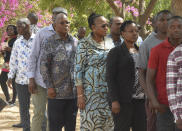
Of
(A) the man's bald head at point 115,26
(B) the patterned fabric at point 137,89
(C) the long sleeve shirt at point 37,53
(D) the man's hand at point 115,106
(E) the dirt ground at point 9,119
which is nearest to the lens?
(D) the man's hand at point 115,106

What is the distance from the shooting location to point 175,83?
374cm

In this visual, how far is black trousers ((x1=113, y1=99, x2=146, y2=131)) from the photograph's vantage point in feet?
15.4

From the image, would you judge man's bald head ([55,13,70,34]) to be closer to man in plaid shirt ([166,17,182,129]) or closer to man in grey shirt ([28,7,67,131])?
man in grey shirt ([28,7,67,131])

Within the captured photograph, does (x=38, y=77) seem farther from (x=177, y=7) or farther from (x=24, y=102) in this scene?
(x=177, y=7)

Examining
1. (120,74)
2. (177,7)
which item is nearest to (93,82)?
(120,74)

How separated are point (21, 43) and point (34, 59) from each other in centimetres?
75

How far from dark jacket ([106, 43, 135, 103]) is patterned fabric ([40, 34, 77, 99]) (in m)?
0.77

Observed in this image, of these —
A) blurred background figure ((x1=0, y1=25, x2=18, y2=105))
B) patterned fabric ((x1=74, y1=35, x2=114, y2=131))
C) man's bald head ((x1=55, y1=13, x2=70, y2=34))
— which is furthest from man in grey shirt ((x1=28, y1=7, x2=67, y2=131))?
blurred background figure ((x1=0, y1=25, x2=18, y2=105))

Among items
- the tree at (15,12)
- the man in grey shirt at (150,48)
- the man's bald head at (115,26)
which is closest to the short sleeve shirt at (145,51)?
the man in grey shirt at (150,48)

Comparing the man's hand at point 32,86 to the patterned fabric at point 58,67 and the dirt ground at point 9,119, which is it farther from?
the dirt ground at point 9,119

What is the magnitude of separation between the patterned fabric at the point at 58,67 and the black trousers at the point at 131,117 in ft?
2.84

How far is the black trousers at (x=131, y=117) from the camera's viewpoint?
468 centimetres

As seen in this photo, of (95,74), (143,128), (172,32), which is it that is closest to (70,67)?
(95,74)

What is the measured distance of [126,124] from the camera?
4.69m
